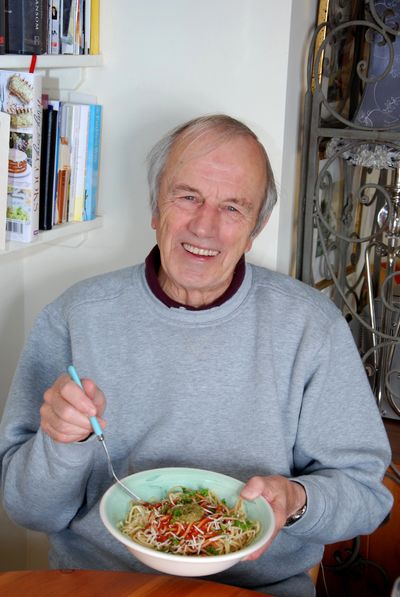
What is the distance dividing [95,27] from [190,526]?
1.20 metres

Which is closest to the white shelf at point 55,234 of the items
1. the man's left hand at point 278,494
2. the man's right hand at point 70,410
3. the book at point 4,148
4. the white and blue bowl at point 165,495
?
the book at point 4,148

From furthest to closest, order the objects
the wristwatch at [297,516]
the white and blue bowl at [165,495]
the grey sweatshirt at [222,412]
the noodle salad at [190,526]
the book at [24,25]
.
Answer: the book at [24,25] → the grey sweatshirt at [222,412] → the wristwatch at [297,516] → the noodle salad at [190,526] → the white and blue bowl at [165,495]

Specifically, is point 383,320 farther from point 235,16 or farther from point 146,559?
point 146,559

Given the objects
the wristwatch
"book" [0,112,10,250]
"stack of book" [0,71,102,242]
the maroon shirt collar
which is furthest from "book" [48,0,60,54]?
the wristwatch

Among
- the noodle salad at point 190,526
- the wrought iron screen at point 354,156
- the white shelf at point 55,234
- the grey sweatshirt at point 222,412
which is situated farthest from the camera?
the wrought iron screen at point 354,156

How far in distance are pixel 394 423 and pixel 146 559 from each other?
3.77 feet

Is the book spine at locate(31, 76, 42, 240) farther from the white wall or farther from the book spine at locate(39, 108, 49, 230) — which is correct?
the white wall

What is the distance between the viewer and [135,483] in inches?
53.1

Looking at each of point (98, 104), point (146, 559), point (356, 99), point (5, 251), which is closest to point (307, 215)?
point (356, 99)

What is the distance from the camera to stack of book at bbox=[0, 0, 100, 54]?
1605 mm

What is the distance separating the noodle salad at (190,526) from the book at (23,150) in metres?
0.69

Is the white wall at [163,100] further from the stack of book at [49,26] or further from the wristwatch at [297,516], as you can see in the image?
the wristwatch at [297,516]

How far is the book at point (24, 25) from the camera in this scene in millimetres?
1603

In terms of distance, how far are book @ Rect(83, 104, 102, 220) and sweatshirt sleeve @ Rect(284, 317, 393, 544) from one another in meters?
0.70
